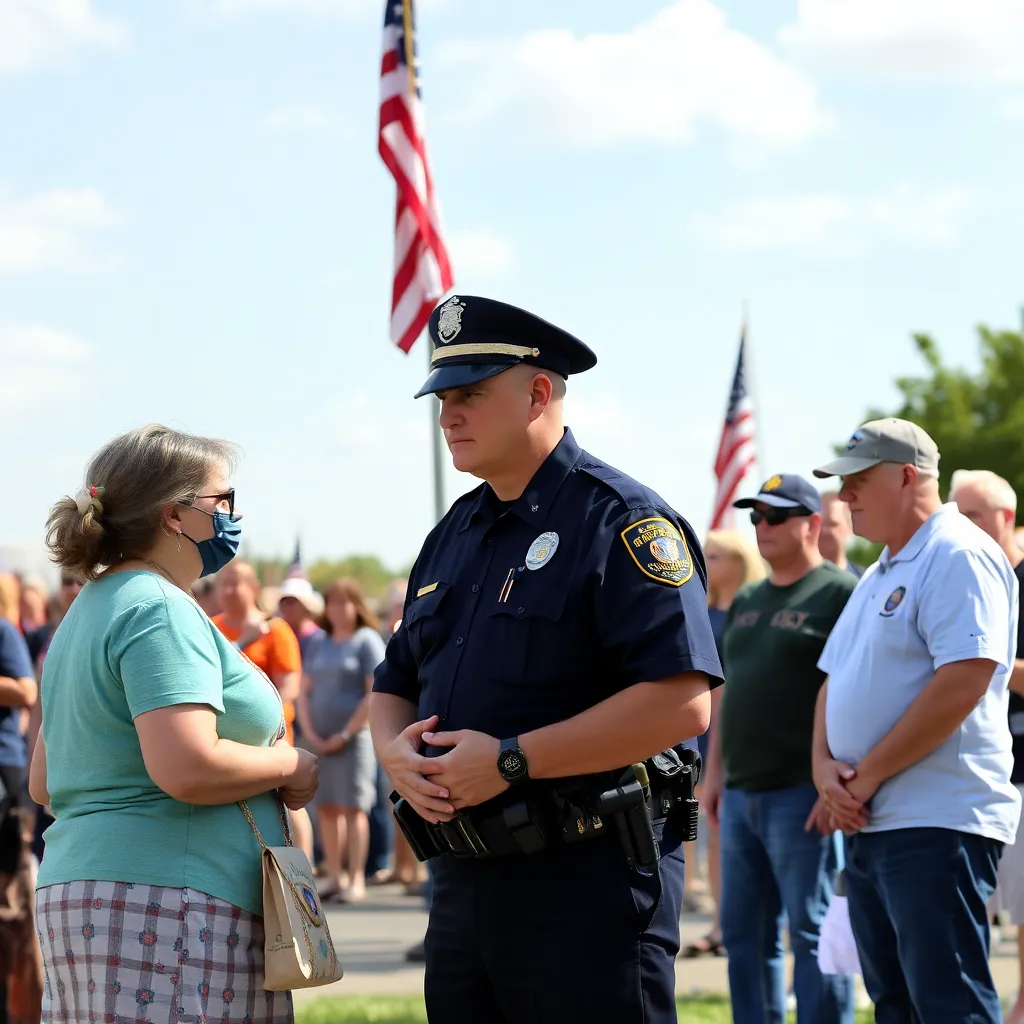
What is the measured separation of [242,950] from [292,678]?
5660 mm

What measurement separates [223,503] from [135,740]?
0.64 meters

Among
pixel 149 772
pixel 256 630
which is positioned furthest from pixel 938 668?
pixel 256 630

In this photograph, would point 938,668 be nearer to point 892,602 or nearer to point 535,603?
point 892,602

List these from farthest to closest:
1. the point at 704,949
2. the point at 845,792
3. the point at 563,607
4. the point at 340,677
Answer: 1. the point at 340,677
2. the point at 704,949
3. the point at 845,792
4. the point at 563,607

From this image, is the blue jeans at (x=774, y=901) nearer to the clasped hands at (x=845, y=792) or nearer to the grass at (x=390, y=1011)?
the grass at (x=390, y=1011)

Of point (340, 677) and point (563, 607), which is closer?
point (563, 607)

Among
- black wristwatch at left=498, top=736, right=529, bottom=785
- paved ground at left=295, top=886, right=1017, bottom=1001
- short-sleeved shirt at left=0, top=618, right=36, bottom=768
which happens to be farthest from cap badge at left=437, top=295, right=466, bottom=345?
paved ground at left=295, top=886, right=1017, bottom=1001

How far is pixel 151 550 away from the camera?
3.55m

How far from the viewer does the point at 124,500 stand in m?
3.53

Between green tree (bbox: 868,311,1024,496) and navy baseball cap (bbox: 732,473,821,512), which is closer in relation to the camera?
navy baseball cap (bbox: 732,473,821,512)

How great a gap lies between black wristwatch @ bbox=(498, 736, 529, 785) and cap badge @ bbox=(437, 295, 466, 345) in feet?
3.32

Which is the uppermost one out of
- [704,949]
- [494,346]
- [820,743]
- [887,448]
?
[494,346]

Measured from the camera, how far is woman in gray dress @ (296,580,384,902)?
11.1 meters

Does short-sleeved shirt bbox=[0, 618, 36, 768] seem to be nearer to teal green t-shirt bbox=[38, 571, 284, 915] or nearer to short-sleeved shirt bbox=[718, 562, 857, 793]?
teal green t-shirt bbox=[38, 571, 284, 915]
